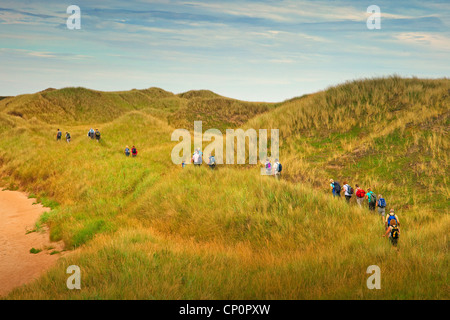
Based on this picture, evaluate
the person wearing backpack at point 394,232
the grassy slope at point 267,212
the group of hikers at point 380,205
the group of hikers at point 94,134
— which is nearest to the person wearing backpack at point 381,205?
the group of hikers at point 380,205

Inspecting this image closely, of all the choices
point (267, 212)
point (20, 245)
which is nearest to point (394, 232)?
point (267, 212)

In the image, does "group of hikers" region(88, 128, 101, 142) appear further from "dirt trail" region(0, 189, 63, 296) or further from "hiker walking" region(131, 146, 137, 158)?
"dirt trail" region(0, 189, 63, 296)

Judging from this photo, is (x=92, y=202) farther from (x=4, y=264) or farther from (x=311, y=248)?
(x=311, y=248)

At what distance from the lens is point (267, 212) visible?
41.5 feet

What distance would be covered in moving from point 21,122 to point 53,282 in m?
44.6

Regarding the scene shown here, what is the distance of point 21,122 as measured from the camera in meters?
43.3

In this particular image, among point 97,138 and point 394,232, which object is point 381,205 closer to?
point 394,232

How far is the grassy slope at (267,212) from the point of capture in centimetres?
720

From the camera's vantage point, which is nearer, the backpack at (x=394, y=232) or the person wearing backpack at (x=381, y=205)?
the backpack at (x=394, y=232)

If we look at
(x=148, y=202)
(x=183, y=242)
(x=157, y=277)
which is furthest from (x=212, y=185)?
(x=157, y=277)

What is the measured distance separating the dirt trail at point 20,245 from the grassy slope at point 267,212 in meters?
1.03

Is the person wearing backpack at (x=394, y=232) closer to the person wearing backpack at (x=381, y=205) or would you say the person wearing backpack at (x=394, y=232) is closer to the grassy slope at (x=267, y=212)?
the grassy slope at (x=267, y=212)

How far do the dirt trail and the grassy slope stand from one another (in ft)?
3.38

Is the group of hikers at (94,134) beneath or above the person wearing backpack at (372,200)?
above
